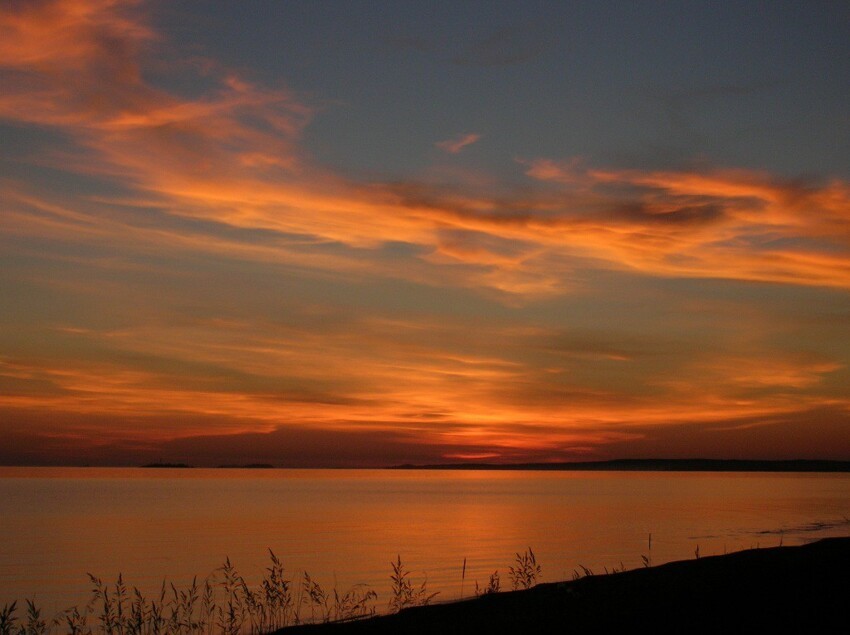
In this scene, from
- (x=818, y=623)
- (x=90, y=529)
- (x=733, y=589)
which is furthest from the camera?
(x=90, y=529)

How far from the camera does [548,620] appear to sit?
49.6 ft

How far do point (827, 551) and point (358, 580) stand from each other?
1791 cm

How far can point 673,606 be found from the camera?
1537cm

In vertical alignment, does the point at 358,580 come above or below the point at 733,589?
below

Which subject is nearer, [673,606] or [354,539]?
[673,606]

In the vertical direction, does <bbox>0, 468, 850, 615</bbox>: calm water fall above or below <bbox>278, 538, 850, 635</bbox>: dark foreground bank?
below

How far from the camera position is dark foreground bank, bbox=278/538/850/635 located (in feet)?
46.0

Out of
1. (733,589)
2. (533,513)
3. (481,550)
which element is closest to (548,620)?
(733,589)

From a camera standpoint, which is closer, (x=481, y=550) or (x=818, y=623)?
(x=818, y=623)

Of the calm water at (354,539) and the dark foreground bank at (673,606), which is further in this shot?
the calm water at (354,539)

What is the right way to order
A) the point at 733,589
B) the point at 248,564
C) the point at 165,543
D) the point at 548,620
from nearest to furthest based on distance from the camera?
the point at 548,620 < the point at 733,589 < the point at 248,564 < the point at 165,543

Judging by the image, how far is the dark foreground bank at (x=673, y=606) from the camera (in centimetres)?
1402

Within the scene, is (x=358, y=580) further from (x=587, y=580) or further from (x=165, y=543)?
(x=165, y=543)

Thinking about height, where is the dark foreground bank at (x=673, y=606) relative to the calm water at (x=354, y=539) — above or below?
above
